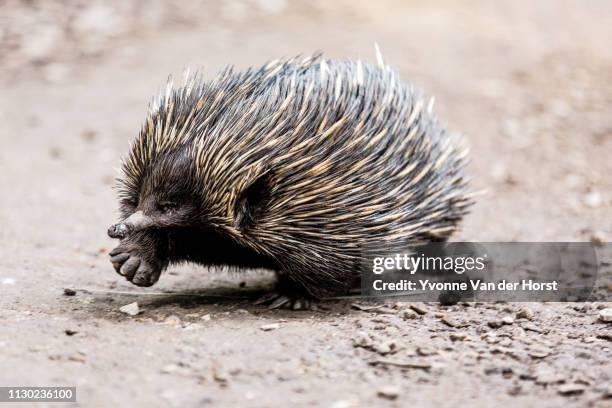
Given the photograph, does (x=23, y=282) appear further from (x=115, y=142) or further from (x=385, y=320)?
(x=115, y=142)

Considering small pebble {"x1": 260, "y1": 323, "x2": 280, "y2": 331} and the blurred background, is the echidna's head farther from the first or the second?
the blurred background

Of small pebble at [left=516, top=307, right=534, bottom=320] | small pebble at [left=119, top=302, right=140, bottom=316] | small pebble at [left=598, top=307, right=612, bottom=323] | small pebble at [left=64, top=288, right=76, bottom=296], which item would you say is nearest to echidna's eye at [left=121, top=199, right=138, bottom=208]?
small pebble at [left=119, top=302, right=140, bottom=316]

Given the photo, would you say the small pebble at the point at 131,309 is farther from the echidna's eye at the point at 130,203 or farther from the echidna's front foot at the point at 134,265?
the echidna's eye at the point at 130,203

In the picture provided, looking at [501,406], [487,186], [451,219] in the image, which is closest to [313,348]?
[501,406]

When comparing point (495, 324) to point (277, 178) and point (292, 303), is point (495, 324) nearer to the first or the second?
point (292, 303)

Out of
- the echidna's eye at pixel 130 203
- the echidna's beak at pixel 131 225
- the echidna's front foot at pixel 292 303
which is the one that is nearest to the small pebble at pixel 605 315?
the echidna's front foot at pixel 292 303

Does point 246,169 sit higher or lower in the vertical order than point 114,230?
higher

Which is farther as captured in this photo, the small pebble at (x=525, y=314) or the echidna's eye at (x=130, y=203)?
the small pebble at (x=525, y=314)

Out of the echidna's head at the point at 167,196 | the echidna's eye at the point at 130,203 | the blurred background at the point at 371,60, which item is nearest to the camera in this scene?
the echidna's head at the point at 167,196
